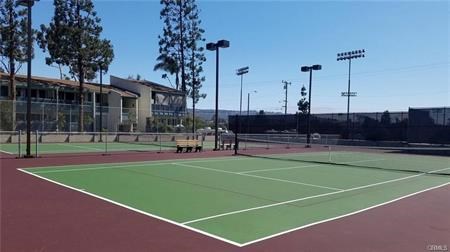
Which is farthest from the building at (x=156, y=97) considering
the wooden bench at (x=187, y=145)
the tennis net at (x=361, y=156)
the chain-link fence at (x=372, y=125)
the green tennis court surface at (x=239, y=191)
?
the green tennis court surface at (x=239, y=191)

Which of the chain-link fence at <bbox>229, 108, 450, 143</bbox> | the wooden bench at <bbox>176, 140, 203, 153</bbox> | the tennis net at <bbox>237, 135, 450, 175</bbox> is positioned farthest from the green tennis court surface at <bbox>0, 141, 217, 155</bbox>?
the chain-link fence at <bbox>229, 108, 450, 143</bbox>

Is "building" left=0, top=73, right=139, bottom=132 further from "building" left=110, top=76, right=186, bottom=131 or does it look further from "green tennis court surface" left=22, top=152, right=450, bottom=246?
"green tennis court surface" left=22, top=152, right=450, bottom=246

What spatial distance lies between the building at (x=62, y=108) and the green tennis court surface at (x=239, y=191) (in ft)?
64.4

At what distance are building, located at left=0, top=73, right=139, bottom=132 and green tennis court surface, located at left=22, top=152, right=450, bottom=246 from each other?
19.6 metres

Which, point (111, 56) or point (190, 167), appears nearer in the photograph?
point (190, 167)

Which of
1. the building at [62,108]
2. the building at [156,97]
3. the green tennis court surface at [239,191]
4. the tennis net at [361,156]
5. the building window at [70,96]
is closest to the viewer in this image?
the green tennis court surface at [239,191]

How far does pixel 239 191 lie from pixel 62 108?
28.7 meters

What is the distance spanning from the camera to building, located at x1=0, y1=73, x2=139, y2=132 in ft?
111

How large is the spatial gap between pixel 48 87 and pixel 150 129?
1512 cm

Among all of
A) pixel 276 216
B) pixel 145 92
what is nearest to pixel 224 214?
pixel 276 216

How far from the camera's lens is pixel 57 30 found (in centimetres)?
4116

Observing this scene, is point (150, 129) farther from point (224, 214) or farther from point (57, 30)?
point (224, 214)

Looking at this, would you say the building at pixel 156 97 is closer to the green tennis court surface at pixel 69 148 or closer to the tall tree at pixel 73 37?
the tall tree at pixel 73 37

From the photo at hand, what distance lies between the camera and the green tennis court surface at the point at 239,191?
7.72 meters
